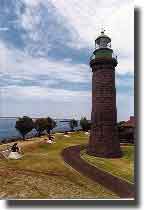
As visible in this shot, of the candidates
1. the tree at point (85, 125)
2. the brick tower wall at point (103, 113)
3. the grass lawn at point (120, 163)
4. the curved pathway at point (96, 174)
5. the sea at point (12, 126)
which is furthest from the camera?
the brick tower wall at point (103, 113)

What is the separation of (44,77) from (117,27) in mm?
3049

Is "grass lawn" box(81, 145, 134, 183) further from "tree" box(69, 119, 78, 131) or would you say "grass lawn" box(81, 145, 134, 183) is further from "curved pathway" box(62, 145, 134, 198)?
"tree" box(69, 119, 78, 131)

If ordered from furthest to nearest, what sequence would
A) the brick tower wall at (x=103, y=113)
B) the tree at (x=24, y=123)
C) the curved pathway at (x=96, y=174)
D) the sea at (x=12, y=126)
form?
the brick tower wall at (x=103, y=113) < the tree at (x=24, y=123) < the sea at (x=12, y=126) < the curved pathway at (x=96, y=174)

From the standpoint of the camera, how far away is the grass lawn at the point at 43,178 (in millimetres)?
7656

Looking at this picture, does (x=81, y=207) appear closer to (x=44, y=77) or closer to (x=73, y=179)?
(x=73, y=179)

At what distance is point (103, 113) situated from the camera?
13828mm

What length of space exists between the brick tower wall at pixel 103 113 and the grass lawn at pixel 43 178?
1.26m

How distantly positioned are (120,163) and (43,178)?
3.04 m

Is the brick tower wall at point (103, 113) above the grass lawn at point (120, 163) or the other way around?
above

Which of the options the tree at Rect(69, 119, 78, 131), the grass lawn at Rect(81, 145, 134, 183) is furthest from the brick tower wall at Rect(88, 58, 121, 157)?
the tree at Rect(69, 119, 78, 131)

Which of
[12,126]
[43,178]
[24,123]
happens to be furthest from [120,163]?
[12,126]

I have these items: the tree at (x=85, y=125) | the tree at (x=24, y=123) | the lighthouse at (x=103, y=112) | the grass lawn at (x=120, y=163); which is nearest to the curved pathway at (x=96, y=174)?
the grass lawn at (x=120, y=163)

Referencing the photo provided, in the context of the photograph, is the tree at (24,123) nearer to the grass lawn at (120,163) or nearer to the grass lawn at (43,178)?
the grass lawn at (43,178)

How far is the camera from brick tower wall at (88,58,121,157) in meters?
12.3
